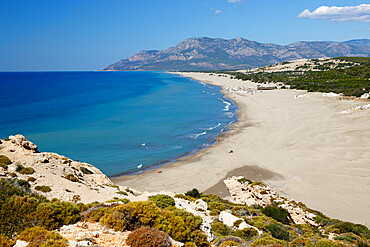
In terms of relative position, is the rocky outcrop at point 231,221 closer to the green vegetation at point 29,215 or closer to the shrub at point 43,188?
the green vegetation at point 29,215

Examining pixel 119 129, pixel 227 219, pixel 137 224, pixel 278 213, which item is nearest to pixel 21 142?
pixel 137 224

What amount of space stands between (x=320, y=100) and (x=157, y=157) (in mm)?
46188

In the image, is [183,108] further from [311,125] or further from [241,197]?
[241,197]

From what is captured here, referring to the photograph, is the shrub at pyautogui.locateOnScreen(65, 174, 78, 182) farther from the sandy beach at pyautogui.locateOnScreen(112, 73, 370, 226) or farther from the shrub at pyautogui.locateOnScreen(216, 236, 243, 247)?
the shrub at pyautogui.locateOnScreen(216, 236, 243, 247)

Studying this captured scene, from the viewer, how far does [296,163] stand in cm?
2727

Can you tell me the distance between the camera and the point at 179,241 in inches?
334

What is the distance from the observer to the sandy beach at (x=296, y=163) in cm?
2038

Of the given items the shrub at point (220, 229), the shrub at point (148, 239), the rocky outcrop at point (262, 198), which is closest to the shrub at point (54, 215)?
the shrub at point (148, 239)

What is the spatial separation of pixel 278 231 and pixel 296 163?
58.3ft

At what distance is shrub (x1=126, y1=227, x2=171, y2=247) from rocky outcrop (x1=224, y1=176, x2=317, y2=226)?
435 inches

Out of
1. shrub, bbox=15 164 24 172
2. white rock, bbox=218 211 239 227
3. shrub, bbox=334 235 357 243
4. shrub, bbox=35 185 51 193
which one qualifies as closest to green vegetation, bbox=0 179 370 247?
shrub, bbox=334 235 357 243

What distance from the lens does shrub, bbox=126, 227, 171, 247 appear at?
7184mm

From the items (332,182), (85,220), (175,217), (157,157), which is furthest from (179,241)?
(157,157)

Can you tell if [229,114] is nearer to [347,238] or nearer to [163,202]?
[347,238]
